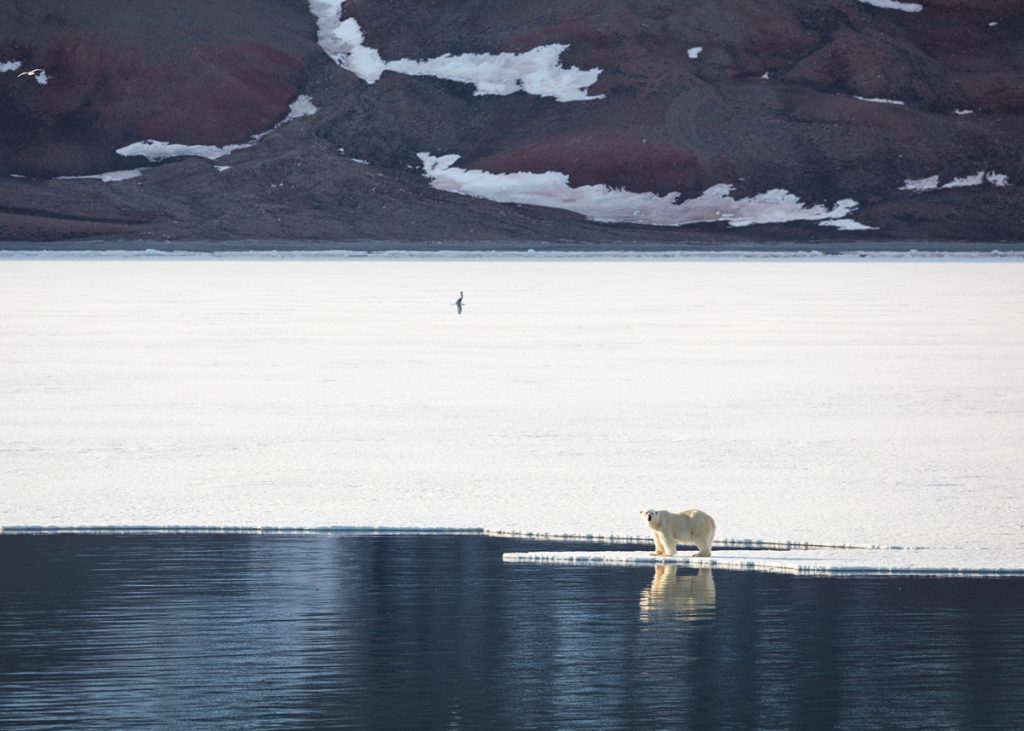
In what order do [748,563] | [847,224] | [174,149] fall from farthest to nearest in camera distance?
[174,149] < [847,224] < [748,563]

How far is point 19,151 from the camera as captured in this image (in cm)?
13775

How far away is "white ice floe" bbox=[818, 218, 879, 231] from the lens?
12581 cm

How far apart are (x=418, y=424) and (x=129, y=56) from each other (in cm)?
13402

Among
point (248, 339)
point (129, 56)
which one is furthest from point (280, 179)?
point (248, 339)

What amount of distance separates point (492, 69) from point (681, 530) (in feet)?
466

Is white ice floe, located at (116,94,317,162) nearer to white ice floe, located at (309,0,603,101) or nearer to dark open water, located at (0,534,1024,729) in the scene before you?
white ice floe, located at (309,0,603,101)

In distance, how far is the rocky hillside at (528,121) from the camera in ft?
411

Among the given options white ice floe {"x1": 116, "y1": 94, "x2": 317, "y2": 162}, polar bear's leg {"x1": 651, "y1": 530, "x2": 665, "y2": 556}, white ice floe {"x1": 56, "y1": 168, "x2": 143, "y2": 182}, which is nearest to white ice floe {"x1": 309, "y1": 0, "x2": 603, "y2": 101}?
white ice floe {"x1": 116, "y1": 94, "x2": 317, "y2": 162}

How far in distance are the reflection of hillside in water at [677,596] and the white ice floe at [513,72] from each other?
134709mm

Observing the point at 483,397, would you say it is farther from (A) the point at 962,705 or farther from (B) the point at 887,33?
(B) the point at 887,33

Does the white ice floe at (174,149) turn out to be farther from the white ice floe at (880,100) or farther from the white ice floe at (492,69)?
the white ice floe at (880,100)

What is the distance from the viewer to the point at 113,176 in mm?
132875

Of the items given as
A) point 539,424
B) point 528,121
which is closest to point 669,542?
point 539,424

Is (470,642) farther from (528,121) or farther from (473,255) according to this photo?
(528,121)
